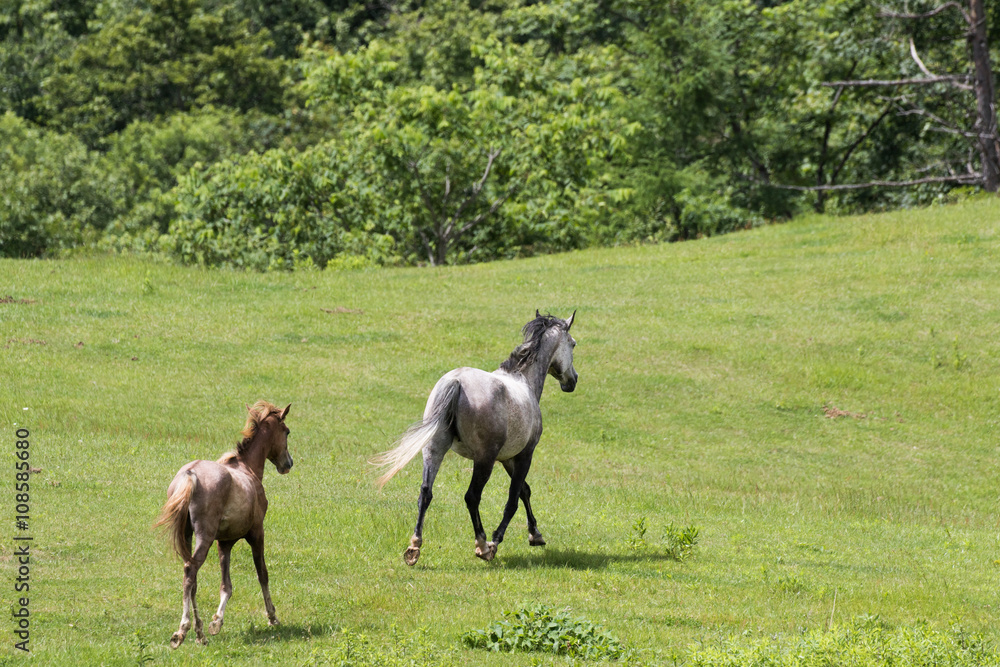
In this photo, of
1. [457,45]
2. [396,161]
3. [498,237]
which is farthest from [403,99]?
[457,45]

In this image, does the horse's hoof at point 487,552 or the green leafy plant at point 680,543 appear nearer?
the horse's hoof at point 487,552

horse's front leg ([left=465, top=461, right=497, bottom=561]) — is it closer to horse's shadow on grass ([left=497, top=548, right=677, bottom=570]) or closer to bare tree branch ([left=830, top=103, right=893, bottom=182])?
horse's shadow on grass ([left=497, top=548, right=677, bottom=570])

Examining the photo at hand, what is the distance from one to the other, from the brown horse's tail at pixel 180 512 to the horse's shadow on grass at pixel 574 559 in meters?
4.85

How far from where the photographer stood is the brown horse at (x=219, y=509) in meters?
8.77

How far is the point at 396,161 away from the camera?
41.9 metres

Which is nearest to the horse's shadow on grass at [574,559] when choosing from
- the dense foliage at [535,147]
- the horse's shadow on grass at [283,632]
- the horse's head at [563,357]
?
the horse's head at [563,357]

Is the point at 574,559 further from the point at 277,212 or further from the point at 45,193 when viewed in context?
the point at 45,193

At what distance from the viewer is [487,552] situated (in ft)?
42.2

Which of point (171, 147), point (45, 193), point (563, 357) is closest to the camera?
point (563, 357)

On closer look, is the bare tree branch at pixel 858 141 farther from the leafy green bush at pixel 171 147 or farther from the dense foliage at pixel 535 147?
the leafy green bush at pixel 171 147

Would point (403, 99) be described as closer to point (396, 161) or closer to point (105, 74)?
point (396, 161)

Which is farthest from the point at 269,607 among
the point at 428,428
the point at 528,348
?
the point at 528,348

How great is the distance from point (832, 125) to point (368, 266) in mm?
23121

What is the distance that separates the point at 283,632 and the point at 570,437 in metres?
13.0
